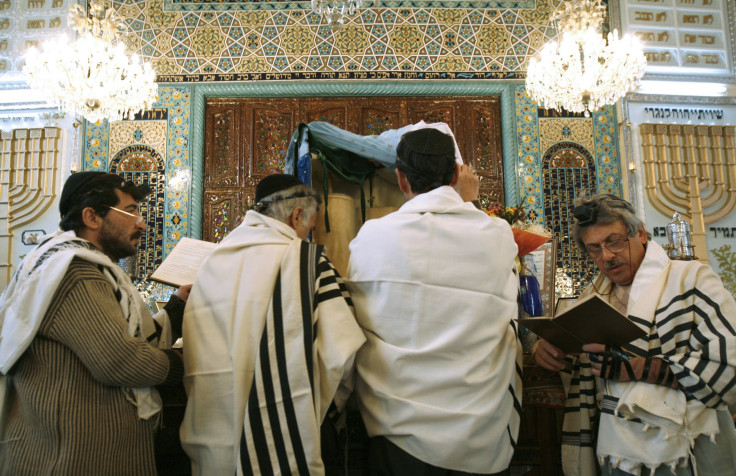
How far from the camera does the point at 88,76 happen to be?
5.30 meters

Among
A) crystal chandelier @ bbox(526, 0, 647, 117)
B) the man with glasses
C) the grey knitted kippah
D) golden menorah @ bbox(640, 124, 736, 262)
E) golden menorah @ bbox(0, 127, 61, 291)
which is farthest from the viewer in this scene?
golden menorah @ bbox(640, 124, 736, 262)

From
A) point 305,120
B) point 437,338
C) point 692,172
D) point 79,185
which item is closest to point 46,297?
point 79,185

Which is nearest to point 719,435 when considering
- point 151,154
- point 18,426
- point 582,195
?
point 582,195

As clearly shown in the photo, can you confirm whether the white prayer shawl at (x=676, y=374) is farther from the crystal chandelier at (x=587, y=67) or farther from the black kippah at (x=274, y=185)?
the crystal chandelier at (x=587, y=67)

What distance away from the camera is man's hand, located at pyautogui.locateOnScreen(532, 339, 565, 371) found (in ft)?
6.35

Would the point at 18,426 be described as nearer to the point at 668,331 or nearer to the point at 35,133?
the point at 668,331

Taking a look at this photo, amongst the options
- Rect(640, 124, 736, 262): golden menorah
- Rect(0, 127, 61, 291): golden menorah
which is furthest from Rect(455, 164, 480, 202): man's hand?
Rect(0, 127, 61, 291): golden menorah

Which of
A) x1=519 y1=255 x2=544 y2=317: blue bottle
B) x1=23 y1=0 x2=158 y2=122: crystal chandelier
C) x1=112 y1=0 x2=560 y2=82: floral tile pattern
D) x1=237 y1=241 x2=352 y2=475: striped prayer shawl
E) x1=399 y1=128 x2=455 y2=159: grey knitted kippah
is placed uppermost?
x1=112 y1=0 x2=560 y2=82: floral tile pattern

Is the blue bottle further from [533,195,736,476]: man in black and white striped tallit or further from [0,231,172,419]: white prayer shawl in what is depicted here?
[0,231,172,419]: white prayer shawl

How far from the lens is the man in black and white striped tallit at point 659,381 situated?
1693 millimetres

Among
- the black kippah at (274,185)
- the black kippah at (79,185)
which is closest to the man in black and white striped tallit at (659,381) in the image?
the black kippah at (274,185)

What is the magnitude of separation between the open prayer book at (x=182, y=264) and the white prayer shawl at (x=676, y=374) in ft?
4.76

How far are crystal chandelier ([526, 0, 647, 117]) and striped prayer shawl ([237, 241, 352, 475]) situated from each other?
180 inches

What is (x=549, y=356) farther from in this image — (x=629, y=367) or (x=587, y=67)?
(x=587, y=67)
